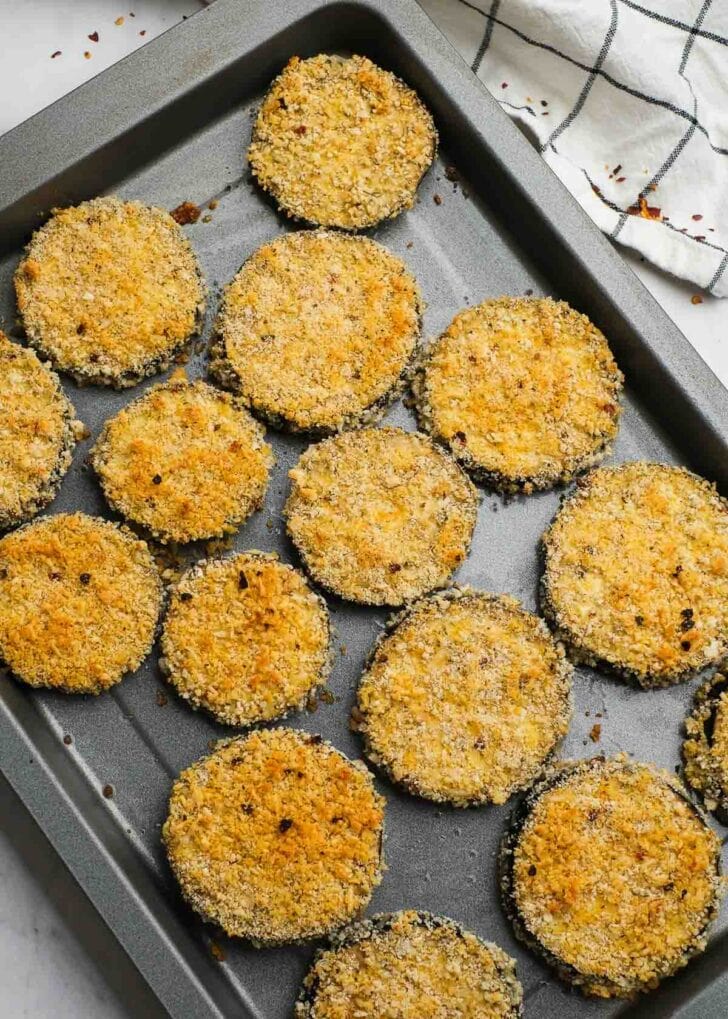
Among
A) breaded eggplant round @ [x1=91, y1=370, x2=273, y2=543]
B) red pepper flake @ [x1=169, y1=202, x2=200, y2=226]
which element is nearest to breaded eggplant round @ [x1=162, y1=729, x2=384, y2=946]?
breaded eggplant round @ [x1=91, y1=370, x2=273, y2=543]

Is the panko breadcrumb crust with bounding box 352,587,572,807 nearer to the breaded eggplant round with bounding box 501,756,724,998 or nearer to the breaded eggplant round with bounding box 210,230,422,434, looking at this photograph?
the breaded eggplant round with bounding box 501,756,724,998

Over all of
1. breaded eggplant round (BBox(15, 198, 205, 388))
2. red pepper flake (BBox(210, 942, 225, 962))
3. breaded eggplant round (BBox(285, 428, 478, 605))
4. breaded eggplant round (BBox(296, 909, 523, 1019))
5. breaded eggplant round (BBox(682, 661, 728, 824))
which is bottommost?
red pepper flake (BBox(210, 942, 225, 962))

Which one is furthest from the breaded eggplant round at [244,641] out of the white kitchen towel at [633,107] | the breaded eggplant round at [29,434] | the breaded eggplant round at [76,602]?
the white kitchen towel at [633,107]

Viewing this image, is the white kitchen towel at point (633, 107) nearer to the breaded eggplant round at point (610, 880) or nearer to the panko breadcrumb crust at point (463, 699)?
the panko breadcrumb crust at point (463, 699)

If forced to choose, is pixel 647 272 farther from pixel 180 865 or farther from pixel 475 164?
pixel 180 865

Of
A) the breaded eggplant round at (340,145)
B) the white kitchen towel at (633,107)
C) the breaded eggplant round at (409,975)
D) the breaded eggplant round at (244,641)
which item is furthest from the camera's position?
the white kitchen towel at (633,107)

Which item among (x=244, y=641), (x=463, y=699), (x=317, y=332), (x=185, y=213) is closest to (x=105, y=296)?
(x=185, y=213)

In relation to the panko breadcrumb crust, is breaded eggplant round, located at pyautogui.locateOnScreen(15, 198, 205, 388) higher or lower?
higher
